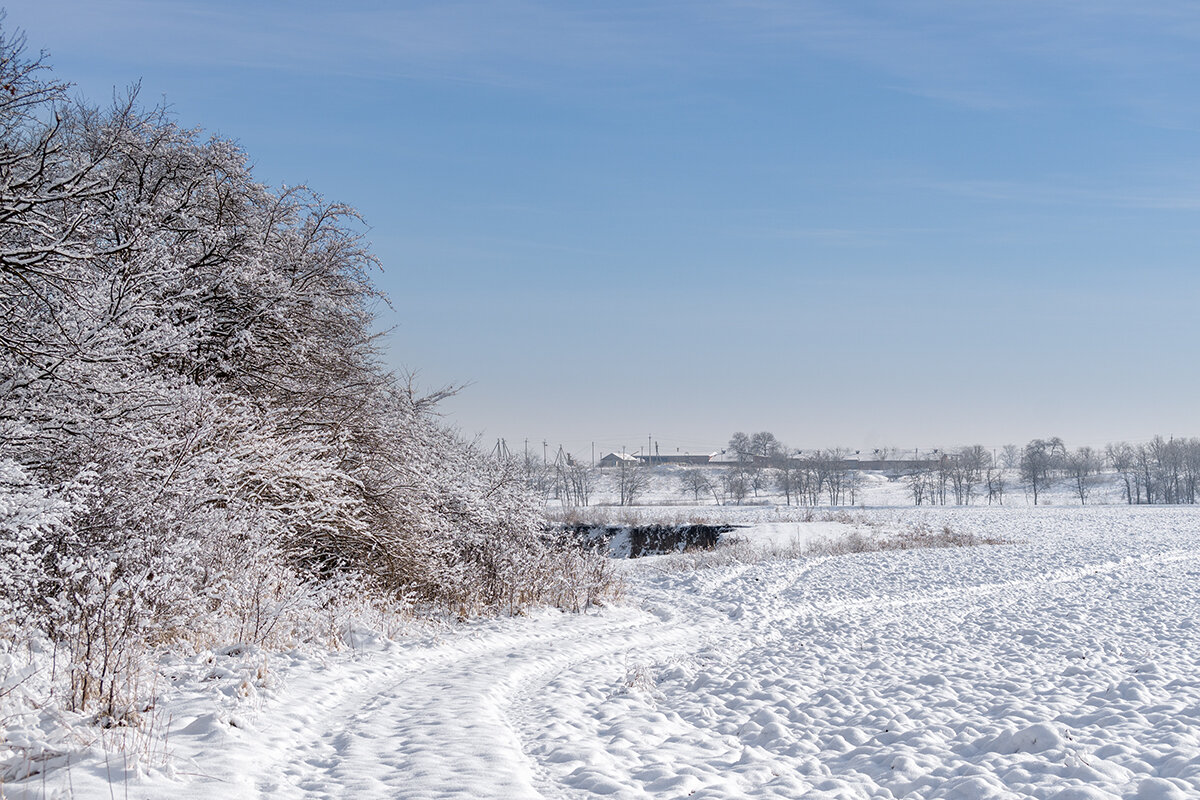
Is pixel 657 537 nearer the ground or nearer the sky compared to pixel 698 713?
nearer the ground

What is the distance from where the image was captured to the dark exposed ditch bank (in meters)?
40.5

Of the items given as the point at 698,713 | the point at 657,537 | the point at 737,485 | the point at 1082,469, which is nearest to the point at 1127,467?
the point at 1082,469

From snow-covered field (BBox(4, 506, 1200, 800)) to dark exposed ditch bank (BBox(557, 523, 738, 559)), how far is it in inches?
917

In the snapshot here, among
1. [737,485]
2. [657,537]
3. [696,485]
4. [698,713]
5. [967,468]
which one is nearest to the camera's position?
[698,713]

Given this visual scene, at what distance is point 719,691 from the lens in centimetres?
1010

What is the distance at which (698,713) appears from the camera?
356 inches

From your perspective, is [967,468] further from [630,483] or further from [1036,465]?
[630,483]

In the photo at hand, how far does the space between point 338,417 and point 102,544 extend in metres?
5.93

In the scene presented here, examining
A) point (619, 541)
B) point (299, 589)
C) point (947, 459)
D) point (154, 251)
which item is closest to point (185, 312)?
point (154, 251)

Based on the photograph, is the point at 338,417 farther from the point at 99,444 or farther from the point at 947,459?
the point at 947,459

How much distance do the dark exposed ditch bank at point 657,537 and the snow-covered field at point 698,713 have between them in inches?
917

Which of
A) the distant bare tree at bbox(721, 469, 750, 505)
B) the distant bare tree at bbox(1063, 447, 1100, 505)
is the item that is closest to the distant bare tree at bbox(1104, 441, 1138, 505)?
the distant bare tree at bbox(1063, 447, 1100, 505)

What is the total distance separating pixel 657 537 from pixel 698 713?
112ft

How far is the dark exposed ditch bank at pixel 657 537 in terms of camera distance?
40531mm
